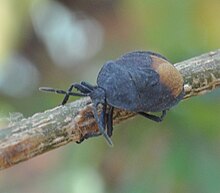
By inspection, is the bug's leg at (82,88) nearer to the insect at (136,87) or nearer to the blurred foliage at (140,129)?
the insect at (136,87)

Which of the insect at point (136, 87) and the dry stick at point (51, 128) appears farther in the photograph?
the insect at point (136, 87)

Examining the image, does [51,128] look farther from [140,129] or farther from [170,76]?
[140,129]

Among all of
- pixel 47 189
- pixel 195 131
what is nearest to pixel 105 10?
pixel 47 189

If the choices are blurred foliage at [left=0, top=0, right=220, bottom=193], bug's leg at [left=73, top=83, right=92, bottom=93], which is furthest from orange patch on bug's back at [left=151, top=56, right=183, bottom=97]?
blurred foliage at [left=0, top=0, right=220, bottom=193]

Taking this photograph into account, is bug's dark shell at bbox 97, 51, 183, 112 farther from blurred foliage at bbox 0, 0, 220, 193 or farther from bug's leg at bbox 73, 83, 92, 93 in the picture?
blurred foliage at bbox 0, 0, 220, 193

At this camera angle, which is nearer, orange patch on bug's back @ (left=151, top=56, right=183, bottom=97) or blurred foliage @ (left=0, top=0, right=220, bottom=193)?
orange patch on bug's back @ (left=151, top=56, right=183, bottom=97)

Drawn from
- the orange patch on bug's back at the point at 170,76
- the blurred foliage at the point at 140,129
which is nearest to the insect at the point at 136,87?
the orange patch on bug's back at the point at 170,76

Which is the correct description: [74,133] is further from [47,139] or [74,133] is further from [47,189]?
[47,189]
